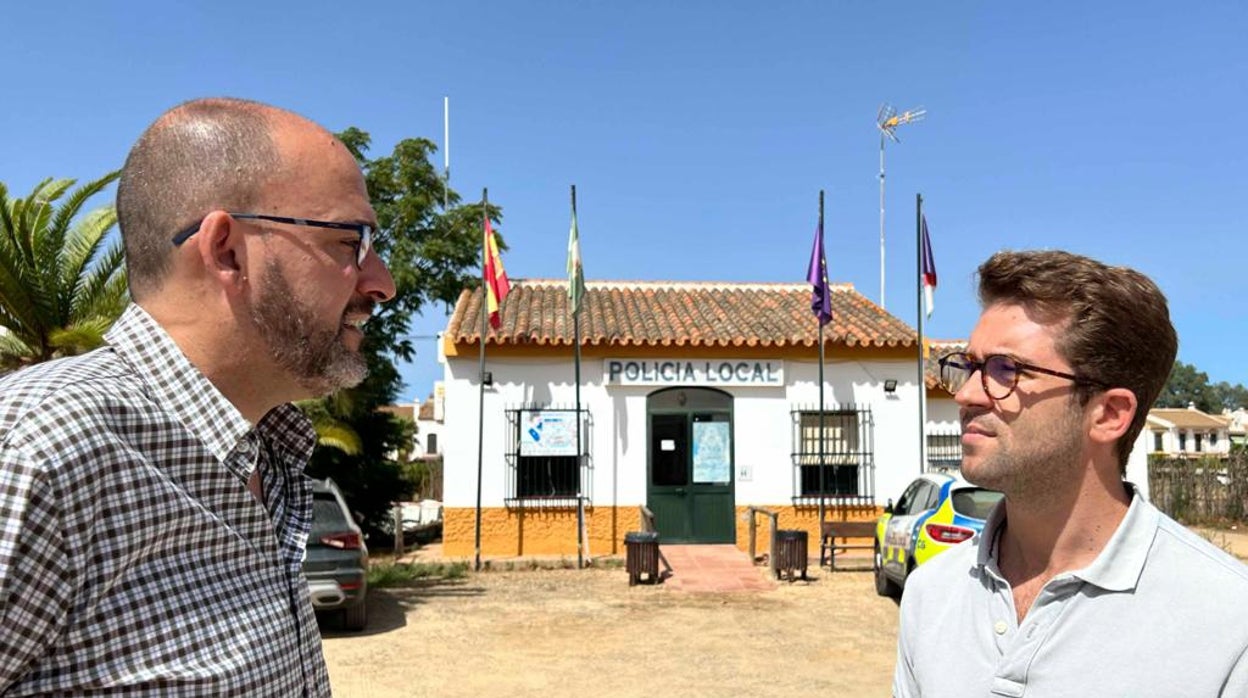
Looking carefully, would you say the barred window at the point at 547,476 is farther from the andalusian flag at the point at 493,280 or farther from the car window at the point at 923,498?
the car window at the point at 923,498

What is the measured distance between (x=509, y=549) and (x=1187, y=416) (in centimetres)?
6281

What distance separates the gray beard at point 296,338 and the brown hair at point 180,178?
15cm

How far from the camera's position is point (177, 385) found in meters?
1.46

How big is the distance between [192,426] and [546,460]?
47.4 ft

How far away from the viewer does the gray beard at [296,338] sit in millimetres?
1591

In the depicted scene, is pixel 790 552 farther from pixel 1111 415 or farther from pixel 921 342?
pixel 1111 415

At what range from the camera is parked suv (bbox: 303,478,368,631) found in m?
9.25

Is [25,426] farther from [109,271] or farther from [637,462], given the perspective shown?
[637,462]

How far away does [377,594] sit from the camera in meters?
12.2

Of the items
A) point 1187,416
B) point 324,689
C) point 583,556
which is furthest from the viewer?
point 1187,416

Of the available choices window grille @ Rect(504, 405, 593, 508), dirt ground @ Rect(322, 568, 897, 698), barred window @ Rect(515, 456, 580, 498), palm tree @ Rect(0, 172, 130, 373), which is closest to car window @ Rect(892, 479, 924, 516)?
dirt ground @ Rect(322, 568, 897, 698)

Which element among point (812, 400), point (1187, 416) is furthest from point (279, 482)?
point (1187, 416)

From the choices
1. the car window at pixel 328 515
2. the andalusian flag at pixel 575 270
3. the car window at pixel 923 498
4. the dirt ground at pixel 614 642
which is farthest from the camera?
the andalusian flag at pixel 575 270

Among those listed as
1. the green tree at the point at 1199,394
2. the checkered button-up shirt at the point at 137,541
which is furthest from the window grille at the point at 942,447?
the green tree at the point at 1199,394
